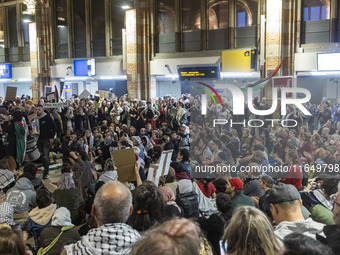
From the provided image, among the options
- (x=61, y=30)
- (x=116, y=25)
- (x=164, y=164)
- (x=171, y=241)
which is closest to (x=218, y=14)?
(x=116, y=25)

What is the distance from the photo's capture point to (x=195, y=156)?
6.27 meters

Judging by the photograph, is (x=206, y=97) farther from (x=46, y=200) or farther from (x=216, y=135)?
(x=46, y=200)

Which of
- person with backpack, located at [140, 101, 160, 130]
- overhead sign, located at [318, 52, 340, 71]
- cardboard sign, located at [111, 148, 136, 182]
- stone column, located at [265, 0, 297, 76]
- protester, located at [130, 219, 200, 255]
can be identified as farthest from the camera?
stone column, located at [265, 0, 297, 76]

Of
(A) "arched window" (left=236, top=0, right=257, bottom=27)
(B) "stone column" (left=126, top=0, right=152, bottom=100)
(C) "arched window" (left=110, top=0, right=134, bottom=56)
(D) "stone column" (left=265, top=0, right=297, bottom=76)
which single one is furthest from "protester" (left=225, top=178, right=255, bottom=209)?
(C) "arched window" (left=110, top=0, right=134, bottom=56)

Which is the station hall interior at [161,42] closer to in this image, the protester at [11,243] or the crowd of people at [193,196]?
the crowd of people at [193,196]

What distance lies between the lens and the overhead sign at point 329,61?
16.8m

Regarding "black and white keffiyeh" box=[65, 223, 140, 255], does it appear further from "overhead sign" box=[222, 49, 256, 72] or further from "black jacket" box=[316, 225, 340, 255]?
"overhead sign" box=[222, 49, 256, 72]

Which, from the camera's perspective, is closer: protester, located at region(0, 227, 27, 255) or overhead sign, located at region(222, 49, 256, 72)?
protester, located at region(0, 227, 27, 255)

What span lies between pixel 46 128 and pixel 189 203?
6536mm

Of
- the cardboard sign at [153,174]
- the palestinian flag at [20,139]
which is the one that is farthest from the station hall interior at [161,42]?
the cardboard sign at [153,174]

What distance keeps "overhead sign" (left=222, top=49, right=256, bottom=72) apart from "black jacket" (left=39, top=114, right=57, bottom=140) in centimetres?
1099

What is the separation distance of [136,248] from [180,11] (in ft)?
69.5

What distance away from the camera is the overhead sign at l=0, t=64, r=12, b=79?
94.5 ft

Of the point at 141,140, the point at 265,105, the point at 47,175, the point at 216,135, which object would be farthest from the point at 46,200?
the point at 141,140
